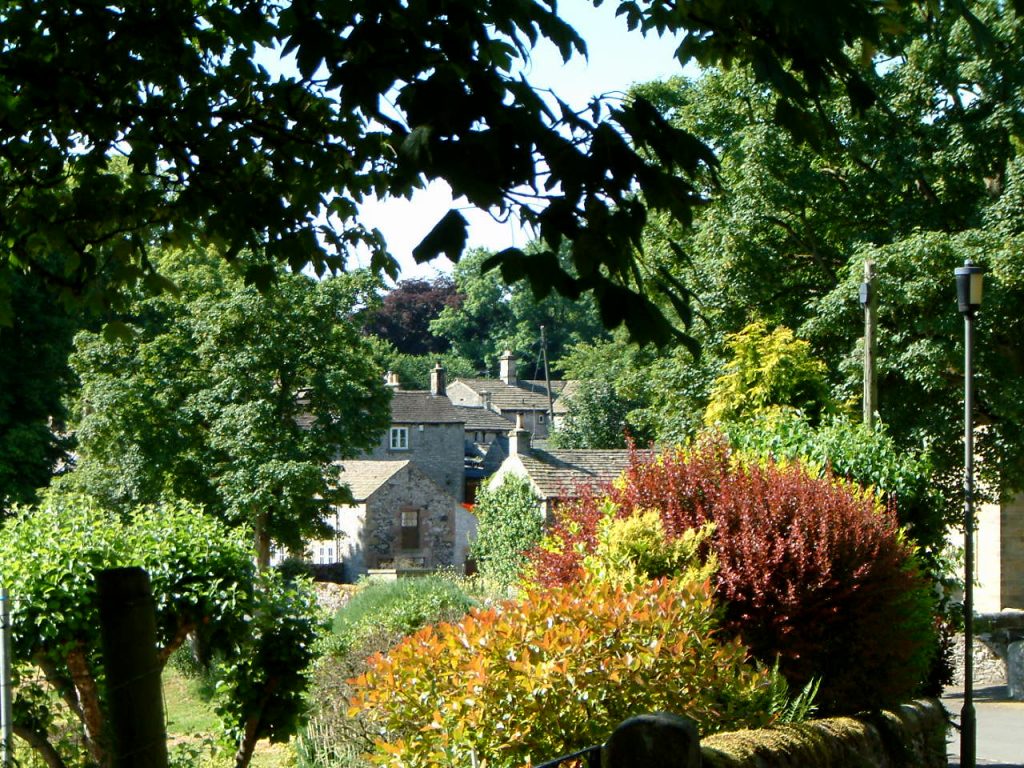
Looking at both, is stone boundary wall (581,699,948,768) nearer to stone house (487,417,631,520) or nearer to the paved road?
the paved road

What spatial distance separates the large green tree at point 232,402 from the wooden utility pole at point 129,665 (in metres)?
30.8

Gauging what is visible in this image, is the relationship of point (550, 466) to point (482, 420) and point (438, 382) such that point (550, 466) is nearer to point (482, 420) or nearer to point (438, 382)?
point (438, 382)

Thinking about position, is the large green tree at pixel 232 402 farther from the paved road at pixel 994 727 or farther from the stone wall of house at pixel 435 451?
the stone wall of house at pixel 435 451

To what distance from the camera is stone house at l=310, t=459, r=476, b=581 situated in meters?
48.5

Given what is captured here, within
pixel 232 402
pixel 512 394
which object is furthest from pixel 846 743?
pixel 512 394

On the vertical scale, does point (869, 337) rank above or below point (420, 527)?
above

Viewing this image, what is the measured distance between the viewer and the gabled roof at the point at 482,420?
234ft

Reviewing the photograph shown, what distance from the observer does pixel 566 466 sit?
1639 inches

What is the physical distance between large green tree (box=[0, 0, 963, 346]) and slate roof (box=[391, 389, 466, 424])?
5395cm

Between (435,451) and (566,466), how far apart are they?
20616 mm

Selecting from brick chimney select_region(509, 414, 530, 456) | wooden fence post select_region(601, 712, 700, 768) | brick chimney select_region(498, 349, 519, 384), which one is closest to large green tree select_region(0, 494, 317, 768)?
wooden fence post select_region(601, 712, 700, 768)

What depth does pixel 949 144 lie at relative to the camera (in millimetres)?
23344

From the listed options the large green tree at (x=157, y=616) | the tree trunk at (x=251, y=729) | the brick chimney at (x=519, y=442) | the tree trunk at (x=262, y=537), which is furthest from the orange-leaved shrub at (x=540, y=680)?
the brick chimney at (x=519, y=442)

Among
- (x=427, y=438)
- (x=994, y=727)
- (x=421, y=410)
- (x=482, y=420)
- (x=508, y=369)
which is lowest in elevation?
(x=994, y=727)
